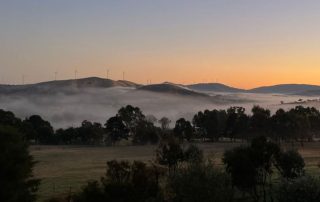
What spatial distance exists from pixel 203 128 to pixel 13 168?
A: 140 meters

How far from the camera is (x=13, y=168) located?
38.5m

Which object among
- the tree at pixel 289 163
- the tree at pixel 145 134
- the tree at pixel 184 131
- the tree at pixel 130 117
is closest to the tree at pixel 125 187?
the tree at pixel 289 163

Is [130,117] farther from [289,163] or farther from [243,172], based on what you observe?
[243,172]

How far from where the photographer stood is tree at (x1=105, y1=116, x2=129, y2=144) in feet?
590

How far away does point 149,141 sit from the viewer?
6580 inches

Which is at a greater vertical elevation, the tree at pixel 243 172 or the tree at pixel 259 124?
the tree at pixel 259 124

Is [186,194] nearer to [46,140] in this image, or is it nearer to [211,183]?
[211,183]

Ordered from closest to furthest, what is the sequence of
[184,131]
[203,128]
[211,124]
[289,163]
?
1. [289,163]
2. [184,131]
3. [211,124]
4. [203,128]

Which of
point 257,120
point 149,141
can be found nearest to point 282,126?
point 257,120

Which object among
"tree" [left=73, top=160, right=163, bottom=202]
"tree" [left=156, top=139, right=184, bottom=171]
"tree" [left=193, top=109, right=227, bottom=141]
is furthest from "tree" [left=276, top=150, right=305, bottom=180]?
"tree" [left=193, top=109, right=227, bottom=141]

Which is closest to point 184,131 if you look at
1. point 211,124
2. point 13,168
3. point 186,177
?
point 211,124

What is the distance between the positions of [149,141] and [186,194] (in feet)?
425

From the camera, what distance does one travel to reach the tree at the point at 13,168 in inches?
1487

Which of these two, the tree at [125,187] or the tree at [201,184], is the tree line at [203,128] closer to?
the tree at [125,187]
